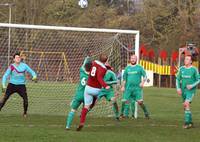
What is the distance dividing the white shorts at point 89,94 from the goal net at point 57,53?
489 cm

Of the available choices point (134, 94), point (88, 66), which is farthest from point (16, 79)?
point (134, 94)

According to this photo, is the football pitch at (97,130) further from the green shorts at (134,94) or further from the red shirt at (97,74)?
the red shirt at (97,74)

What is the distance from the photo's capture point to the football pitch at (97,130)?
40.6ft

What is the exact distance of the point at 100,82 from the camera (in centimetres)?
1330

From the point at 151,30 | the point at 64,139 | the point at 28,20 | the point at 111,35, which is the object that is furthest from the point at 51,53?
the point at 151,30

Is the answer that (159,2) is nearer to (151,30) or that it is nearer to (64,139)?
(151,30)

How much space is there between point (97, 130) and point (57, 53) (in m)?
14.2

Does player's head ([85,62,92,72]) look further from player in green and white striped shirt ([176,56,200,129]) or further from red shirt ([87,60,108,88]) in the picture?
player in green and white striped shirt ([176,56,200,129])

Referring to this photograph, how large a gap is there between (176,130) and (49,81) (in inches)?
456

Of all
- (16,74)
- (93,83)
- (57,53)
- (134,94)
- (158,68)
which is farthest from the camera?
(158,68)

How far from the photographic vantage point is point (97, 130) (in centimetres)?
1412

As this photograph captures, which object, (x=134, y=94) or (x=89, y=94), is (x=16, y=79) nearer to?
(x=134, y=94)

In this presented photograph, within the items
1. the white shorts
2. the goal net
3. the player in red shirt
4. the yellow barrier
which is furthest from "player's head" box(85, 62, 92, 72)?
the yellow barrier

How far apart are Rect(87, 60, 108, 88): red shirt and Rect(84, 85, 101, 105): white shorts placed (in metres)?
0.09
